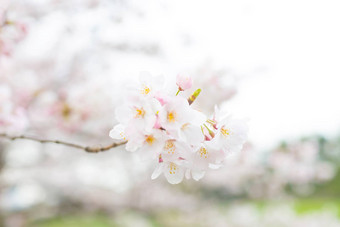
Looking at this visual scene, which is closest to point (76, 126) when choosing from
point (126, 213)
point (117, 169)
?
point (117, 169)

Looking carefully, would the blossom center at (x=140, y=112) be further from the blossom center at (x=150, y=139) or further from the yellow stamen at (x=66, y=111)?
the yellow stamen at (x=66, y=111)

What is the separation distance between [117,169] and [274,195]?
5109 millimetres

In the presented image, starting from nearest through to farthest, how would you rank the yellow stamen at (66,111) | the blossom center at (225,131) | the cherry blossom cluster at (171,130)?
1. the cherry blossom cluster at (171,130)
2. the blossom center at (225,131)
3. the yellow stamen at (66,111)

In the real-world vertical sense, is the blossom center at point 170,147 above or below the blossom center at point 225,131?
below

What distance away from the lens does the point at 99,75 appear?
145 inches

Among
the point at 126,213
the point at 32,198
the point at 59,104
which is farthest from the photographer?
the point at 32,198

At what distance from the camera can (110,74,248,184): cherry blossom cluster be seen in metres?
A: 0.70

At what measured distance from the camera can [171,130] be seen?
704 mm

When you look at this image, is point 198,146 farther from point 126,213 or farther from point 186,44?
point 126,213

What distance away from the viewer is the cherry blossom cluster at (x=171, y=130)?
27.7 inches

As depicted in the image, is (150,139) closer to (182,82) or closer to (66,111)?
(182,82)

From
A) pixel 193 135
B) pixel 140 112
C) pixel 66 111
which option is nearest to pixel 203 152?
pixel 193 135

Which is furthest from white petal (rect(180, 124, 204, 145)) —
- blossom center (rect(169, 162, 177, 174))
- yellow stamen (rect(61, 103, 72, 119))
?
yellow stamen (rect(61, 103, 72, 119))

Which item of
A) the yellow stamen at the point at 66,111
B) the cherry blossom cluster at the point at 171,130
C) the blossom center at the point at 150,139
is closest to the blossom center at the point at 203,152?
the cherry blossom cluster at the point at 171,130
